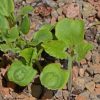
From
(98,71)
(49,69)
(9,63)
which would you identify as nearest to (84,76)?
(98,71)

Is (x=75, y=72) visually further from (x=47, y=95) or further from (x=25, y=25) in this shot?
(x=25, y=25)

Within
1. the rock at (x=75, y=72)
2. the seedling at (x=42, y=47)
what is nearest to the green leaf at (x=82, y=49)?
the seedling at (x=42, y=47)

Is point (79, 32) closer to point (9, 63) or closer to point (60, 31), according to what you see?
point (60, 31)

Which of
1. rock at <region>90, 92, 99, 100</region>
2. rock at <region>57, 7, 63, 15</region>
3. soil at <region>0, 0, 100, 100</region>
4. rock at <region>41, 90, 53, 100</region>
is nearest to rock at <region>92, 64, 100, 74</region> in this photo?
soil at <region>0, 0, 100, 100</region>

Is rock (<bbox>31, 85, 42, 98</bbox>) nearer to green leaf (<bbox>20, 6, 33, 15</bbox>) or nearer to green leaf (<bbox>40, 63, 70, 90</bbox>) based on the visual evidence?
green leaf (<bbox>40, 63, 70, 90</bbox>)

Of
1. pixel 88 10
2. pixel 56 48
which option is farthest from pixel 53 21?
pixel 56 48
